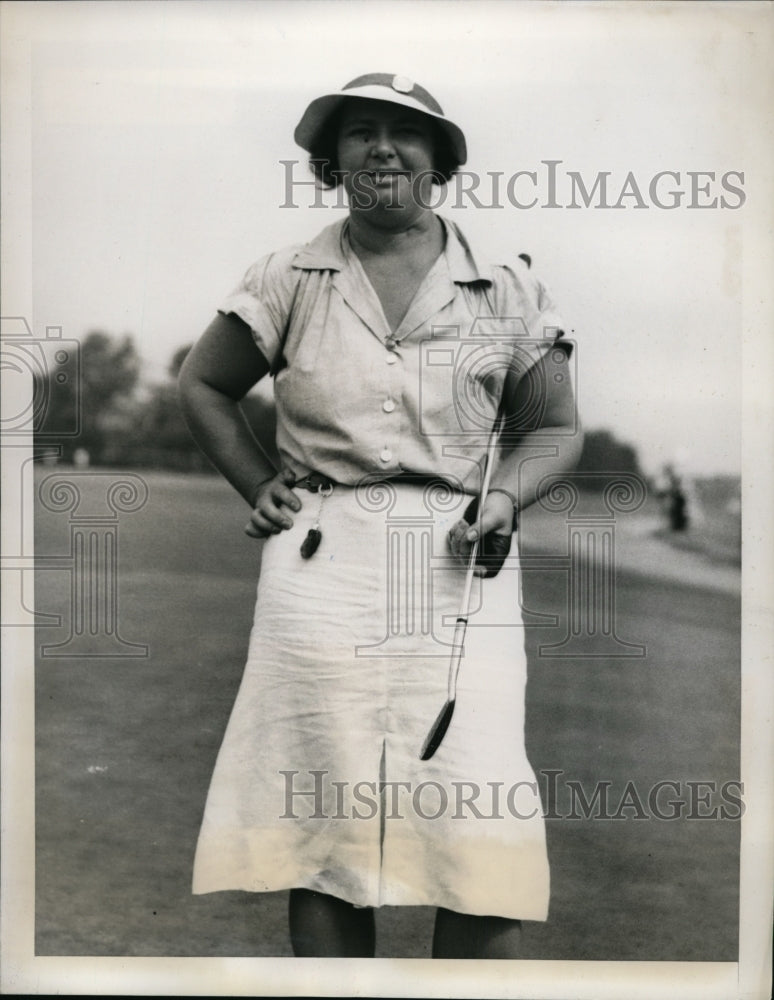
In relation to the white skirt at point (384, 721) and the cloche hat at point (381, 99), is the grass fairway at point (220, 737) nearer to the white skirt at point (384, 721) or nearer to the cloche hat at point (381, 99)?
the white skirt at point (384, 721)

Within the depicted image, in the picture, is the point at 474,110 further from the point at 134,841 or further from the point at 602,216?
the point at 134,841

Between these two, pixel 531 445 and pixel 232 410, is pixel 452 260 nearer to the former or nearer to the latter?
pixel 531 445

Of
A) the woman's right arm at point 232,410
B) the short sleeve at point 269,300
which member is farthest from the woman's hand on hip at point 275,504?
the short sleeve at point 269,300

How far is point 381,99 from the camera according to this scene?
3.18 metres

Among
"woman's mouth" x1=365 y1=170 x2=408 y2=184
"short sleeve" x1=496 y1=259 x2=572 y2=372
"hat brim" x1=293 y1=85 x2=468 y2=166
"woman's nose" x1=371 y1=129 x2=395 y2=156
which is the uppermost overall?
"hat brim" x1=293 y1=85 x2=468 y2=166

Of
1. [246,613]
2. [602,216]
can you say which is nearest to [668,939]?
[246,613]

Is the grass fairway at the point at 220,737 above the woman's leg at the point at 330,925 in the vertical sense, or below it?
above

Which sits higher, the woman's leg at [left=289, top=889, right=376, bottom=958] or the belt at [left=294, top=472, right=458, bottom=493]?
the belt at [left=294, top=472, right=458, bottom=493]

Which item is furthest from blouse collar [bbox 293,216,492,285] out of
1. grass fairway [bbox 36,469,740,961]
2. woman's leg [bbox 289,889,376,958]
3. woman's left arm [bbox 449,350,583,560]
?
woman's leg [bbox 289,889,376,958]

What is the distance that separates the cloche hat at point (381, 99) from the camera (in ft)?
10.4

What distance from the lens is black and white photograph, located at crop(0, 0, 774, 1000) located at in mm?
3223

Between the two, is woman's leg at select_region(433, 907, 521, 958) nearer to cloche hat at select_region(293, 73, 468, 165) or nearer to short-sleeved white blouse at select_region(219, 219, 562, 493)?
short-sleeved white blouse at select_region(219, 219, 562, 493)

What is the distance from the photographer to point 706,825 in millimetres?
3299

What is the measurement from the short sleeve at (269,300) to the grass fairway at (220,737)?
0.37m
